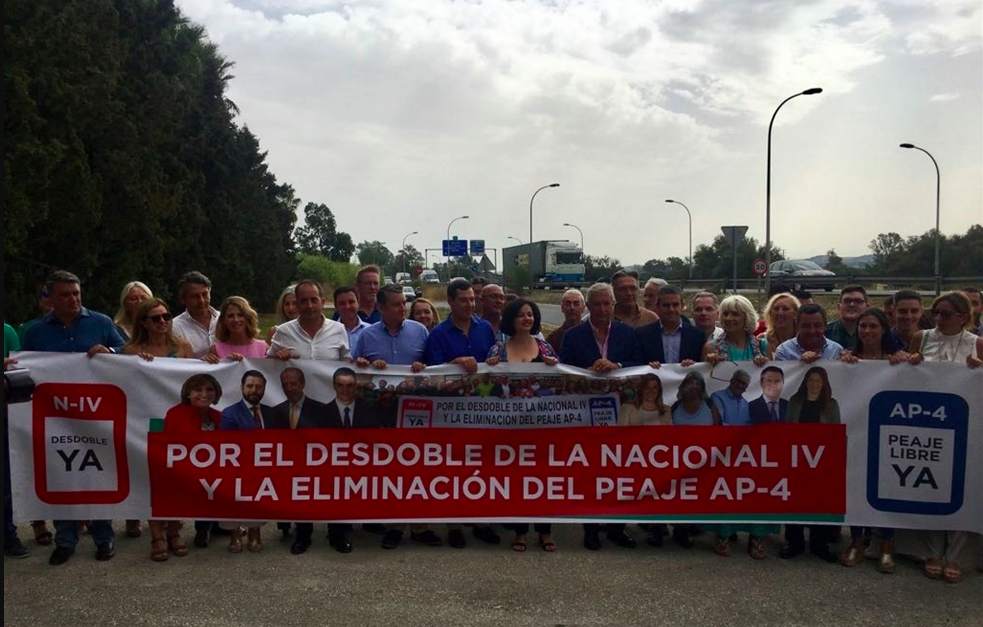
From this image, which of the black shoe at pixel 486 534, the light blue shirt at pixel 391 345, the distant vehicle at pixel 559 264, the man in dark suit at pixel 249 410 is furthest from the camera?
the distant vehicle at pixel 559 264

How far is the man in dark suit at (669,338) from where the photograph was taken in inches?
220

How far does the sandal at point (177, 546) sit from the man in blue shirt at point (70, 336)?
342 mm

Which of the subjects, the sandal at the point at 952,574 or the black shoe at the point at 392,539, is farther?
the black shoe at the point at 392,539

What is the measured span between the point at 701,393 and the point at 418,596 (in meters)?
2.19

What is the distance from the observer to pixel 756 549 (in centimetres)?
508

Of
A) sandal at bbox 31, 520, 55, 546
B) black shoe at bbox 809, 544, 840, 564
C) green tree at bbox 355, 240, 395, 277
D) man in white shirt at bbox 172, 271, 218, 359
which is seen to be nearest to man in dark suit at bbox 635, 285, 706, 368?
black shoe at bbox 809, 544, 840, 564

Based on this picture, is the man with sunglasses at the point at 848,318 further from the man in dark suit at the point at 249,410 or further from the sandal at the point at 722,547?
the man in dark suit at the point at 249,410

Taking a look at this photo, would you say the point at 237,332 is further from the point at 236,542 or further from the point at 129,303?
the point at 236,542

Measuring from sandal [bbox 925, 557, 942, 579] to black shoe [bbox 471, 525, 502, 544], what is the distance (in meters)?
2.56

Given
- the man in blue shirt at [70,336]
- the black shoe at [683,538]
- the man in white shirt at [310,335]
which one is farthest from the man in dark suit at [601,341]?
the man in blue shirt at [70,336]

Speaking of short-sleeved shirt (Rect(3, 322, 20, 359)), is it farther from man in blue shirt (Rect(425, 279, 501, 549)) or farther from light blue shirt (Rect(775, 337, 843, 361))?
light blue shirt (Rect(775, 337, 843, 361))

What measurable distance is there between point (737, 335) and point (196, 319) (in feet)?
12.3

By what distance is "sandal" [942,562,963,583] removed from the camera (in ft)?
15.4

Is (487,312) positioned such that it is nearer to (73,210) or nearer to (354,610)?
(354,610)
